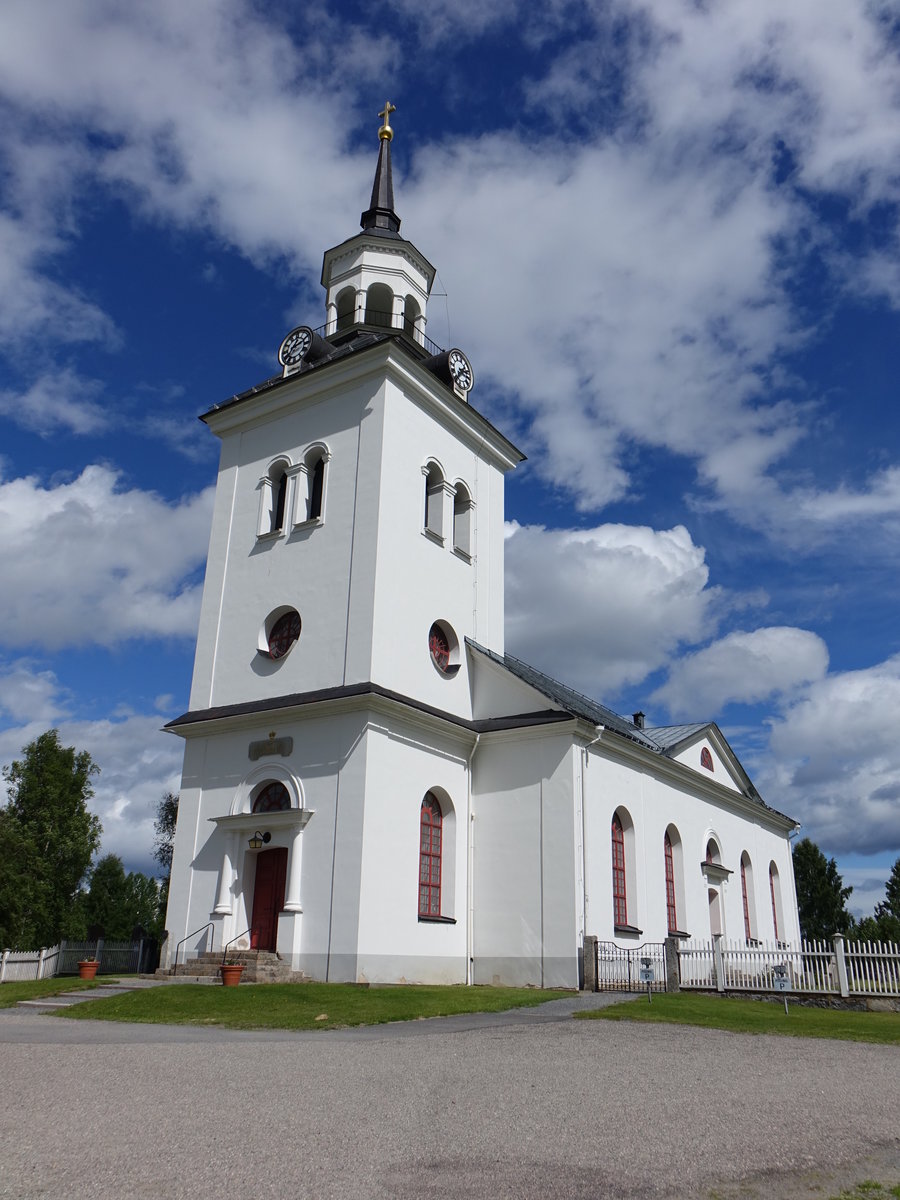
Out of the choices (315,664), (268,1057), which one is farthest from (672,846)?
(268,1057)

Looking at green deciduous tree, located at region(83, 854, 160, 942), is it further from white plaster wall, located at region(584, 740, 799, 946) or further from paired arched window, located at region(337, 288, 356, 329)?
paired arched window, located at region(337, 288, 356, 329)

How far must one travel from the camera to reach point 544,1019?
1504 cm

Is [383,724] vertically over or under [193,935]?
over

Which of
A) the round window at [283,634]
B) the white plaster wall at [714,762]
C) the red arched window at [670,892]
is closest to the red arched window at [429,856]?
the round window at [283,634]

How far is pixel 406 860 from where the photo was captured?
21250 millimetres

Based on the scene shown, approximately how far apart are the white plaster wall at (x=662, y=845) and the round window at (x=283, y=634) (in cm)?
801

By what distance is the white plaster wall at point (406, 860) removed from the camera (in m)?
20.0

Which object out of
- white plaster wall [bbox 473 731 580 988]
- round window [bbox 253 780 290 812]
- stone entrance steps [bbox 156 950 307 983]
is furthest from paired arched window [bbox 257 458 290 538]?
stone entrance steps [bbox 156 950 307 983]

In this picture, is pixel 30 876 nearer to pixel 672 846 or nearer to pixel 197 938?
pixel 197 938

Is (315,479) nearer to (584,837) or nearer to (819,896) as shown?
(584,837)

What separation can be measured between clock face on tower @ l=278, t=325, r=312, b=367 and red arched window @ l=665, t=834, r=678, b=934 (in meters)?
18.0

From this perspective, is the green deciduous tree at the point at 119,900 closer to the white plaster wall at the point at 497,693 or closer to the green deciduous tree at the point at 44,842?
the green deciduous tree at the point at 44,842

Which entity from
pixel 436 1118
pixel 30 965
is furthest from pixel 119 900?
pixel 436 1118

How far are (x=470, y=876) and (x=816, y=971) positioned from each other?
26.4ft
